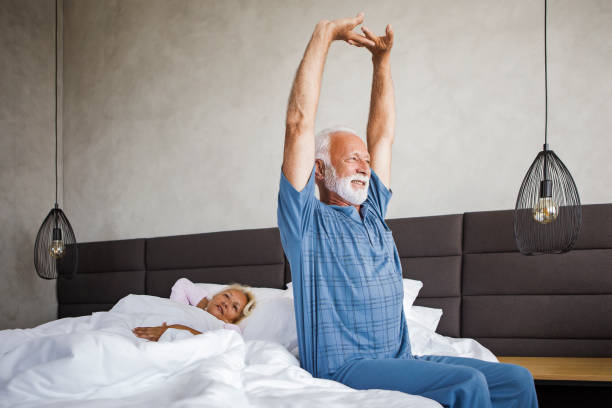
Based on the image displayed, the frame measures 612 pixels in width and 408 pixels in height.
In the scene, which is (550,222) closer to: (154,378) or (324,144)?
(324,144)

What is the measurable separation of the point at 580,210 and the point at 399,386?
1.38m

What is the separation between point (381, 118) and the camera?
1.95 metres

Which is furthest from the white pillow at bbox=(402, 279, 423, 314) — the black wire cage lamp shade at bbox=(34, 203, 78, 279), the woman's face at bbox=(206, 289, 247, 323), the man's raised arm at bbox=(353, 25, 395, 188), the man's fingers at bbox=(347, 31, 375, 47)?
the black wire cage lamp shade at bbox=(34, 203, 78, 279)

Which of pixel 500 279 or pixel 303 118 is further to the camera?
pixel 500 279

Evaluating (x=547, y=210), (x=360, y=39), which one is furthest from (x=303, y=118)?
(x=547, y=210)

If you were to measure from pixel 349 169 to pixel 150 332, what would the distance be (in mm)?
1170

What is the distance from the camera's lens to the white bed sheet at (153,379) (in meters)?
1.19

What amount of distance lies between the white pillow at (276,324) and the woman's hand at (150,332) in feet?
1.24

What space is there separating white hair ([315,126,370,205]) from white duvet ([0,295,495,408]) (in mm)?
596

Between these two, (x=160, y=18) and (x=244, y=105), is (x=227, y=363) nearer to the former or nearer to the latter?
(x=244, y=105)

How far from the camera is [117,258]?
3.53 m

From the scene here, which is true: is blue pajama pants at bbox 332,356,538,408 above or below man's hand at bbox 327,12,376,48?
below

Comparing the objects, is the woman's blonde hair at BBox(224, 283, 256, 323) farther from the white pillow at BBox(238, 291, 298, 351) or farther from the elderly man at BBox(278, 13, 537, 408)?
the elderly man at BBox(278, 13, 537, 408)

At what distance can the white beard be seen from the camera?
1682mm
